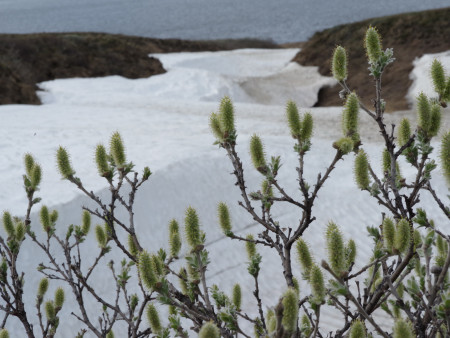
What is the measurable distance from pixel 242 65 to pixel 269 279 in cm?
1911

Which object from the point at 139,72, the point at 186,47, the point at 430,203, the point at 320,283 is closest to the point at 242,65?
the point at 139,72

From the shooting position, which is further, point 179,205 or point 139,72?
point 139,72

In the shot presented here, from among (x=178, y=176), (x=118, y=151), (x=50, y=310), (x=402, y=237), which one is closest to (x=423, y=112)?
(x=402, y=237)

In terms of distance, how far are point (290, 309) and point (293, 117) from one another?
3.05 feet

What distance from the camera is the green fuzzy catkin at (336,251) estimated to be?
4.91ft

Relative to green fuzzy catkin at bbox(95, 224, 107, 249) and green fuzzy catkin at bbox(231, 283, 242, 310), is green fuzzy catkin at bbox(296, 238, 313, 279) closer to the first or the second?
green fuzzy catkin at bbox(231, 283, 242, 310)

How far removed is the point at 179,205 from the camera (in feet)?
21.4

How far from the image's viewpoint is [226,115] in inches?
77.7

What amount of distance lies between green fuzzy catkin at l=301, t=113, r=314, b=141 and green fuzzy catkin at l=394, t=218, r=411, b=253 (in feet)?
1.90

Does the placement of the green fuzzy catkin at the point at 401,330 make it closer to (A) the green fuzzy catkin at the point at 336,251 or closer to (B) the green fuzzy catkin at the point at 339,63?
(A) the green fuzzy catkin at the point at 336,251

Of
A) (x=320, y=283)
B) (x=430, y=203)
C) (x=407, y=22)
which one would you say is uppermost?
(x=407, y=22)

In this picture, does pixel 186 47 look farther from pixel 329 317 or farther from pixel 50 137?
pixel 329 317

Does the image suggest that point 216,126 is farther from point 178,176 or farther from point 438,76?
point 178,176

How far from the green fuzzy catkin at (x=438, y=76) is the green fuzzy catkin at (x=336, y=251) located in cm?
86
